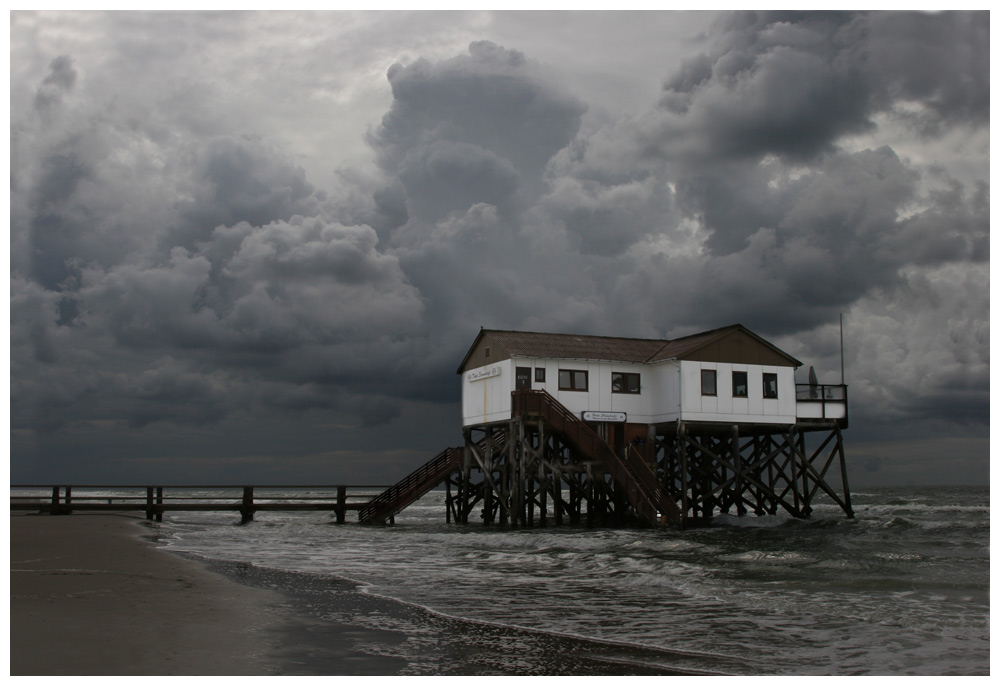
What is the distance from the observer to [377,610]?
11.6 m

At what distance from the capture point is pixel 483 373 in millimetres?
36531

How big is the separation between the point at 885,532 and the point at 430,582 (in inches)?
966

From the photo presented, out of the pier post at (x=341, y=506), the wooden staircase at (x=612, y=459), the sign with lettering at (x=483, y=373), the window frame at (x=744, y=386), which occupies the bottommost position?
the pier post at (x=341, y=506)

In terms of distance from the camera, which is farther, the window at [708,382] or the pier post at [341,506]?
the pier post at [341,506]

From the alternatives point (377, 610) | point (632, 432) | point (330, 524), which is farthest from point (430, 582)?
point (330, 524)

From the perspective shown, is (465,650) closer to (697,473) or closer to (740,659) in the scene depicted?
(740,659)

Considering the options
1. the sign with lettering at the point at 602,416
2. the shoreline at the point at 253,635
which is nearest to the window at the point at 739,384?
the sign with lettering at the point at 602,416

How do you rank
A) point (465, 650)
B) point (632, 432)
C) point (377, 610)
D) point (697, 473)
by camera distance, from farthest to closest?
point (697, 473) < point (632, 432) < point (377, 610) < point (465, 650)

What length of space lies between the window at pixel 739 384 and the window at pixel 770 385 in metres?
1.06

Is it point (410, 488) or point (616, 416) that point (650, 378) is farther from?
point (410, 488)

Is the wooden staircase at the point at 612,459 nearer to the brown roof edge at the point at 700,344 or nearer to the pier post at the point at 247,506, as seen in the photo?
the brown roof edge at the point at 700,344

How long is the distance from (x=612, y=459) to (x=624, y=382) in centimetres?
407

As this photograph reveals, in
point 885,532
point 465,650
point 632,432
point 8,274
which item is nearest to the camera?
point 8,274

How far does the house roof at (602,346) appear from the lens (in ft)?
113
